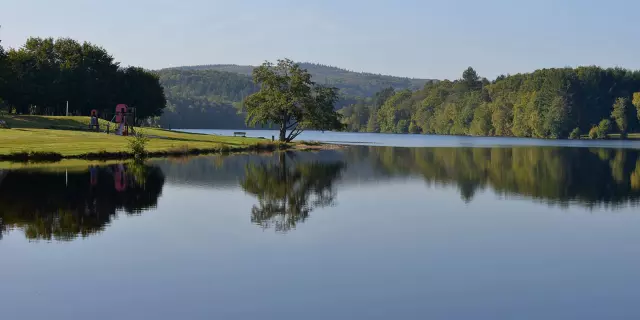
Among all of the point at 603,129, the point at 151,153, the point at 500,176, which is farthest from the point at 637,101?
the point at 151,153

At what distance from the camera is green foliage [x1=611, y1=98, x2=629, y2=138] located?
630 feet

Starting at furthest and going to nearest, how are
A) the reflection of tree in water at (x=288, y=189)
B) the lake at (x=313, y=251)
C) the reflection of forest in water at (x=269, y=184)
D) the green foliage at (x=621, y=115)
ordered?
the green foliage at (x=621, y=115), the reflection of tree in water at (x=288, y=189), the reflection of forest in water at (x=269, y=184), the lake at (x=313, y=251)

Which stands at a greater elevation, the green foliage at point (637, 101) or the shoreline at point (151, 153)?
the green foliage at point (637, 101)

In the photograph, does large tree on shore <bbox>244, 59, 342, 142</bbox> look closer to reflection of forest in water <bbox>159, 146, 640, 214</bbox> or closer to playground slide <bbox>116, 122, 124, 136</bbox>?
playground slide <bbox>116, 122, 124, 136</bbox>

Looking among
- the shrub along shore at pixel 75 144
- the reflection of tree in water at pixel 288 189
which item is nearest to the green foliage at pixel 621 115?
the shrub along shore at pixel 75 144

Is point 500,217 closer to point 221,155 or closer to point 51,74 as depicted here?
point 221,155

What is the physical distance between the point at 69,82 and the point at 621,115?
14578 centimetres

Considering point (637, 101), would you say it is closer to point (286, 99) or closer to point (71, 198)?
point (286, 99)

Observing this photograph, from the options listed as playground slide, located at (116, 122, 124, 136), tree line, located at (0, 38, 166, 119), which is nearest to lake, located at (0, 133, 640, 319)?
playground slide, located at (116, 122, 124, 136)

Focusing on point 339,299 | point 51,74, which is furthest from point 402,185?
point 51,74

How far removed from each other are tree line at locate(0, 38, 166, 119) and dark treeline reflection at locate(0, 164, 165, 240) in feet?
216

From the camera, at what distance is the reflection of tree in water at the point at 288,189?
31.6 metres

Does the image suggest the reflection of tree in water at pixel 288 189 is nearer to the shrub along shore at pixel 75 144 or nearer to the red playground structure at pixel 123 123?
the shrub along shore at pixel 75 144

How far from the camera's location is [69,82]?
12019 cm
